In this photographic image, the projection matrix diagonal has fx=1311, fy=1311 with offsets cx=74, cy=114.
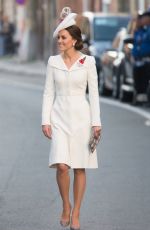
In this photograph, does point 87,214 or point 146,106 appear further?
Result: point 146,106

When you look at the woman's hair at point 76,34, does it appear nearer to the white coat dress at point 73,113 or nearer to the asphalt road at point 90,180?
the white coat dress at point 73,113

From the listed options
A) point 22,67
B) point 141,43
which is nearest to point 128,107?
point 141,43

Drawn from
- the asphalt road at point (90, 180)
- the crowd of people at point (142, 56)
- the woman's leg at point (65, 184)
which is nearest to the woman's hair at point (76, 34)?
the woman's leg at point (65, 184)

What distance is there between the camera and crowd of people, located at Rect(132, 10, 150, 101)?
22.7m

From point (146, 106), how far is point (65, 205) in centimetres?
1452

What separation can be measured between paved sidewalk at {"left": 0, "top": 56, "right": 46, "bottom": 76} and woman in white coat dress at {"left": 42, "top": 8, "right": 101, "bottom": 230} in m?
31.1

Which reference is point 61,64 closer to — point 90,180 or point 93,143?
point 93,143

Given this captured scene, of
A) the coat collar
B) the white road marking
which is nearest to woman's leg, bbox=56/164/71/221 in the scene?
the coat collar

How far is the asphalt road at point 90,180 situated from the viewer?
391 inches

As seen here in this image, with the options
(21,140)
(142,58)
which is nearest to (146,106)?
(142,58)

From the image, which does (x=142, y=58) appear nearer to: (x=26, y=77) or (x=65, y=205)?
(x=65, y=205)

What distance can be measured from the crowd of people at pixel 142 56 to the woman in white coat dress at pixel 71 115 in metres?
13.1

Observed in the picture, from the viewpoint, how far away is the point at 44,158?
14586 millimetres

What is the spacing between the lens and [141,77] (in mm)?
22766
